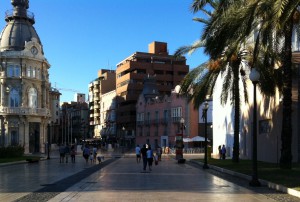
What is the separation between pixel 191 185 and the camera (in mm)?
17609

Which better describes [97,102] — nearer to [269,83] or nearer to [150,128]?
[150,128]

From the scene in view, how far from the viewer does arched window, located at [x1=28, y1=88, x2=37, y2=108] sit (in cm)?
7050

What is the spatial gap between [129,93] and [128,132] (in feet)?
30.3

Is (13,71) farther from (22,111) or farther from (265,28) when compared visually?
(265,28)

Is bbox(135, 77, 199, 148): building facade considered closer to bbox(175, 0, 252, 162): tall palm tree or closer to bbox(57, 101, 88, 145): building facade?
bbox(175, 0, 252, 162): tall palm tree

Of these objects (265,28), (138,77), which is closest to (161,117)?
(138,77)

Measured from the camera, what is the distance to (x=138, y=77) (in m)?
105

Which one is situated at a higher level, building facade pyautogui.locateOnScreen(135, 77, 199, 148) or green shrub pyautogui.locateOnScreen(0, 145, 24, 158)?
building facade pyautogui.locateOnScreen(135, 77, 199, 148)

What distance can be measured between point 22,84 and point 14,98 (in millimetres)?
Answer: 2525

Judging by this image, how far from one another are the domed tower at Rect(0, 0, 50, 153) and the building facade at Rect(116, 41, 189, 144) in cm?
3478

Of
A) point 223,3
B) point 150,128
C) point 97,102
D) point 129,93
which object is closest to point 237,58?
point 223,3

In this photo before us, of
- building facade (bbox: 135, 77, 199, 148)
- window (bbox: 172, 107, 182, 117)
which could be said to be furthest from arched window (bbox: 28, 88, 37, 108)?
window (bbox: 172, 107, 182, 117)

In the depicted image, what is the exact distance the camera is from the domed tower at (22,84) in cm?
6819

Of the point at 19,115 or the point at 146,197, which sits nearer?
the point at 146,197
